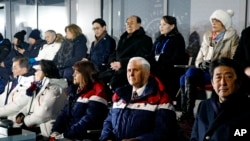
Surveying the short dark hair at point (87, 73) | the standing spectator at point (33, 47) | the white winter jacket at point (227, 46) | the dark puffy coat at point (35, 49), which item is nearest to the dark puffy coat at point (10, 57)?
the standing spectator at point (33, 47)

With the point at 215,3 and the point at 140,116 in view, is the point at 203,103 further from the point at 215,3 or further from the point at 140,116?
the point at 215,3

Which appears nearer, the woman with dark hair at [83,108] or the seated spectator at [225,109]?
the seated spectator at [225,109]

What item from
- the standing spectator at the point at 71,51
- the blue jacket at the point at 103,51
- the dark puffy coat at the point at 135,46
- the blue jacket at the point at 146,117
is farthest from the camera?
the standing spectator at the point at 71,51

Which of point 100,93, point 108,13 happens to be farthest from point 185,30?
point 100,93

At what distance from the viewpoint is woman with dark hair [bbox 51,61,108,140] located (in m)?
3.74

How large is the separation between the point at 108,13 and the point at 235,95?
5191 millimetres

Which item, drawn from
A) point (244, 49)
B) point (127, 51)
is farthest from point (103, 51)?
point (244, 49)

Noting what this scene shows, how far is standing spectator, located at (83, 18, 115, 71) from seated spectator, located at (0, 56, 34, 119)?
37.6 inches

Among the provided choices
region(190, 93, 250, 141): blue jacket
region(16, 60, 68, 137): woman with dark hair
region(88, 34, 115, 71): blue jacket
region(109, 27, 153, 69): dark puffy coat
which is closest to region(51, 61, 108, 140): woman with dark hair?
region(16, 60, 68, 137): woman with dark hair

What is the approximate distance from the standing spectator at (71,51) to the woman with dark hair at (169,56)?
5.87 ft

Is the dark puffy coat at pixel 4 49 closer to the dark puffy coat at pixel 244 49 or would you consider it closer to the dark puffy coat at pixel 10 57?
the dark puffy coat at pixel 10 57

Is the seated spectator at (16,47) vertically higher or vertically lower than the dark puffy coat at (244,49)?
lower

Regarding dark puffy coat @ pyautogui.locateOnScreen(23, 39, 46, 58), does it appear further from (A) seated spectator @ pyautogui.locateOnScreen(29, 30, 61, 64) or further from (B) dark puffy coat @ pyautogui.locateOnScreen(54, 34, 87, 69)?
(B) dark puffy coat @ pyautogui.locateOnScreen(54, 34, 87, 69)

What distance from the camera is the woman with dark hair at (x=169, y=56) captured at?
15.2 feet
